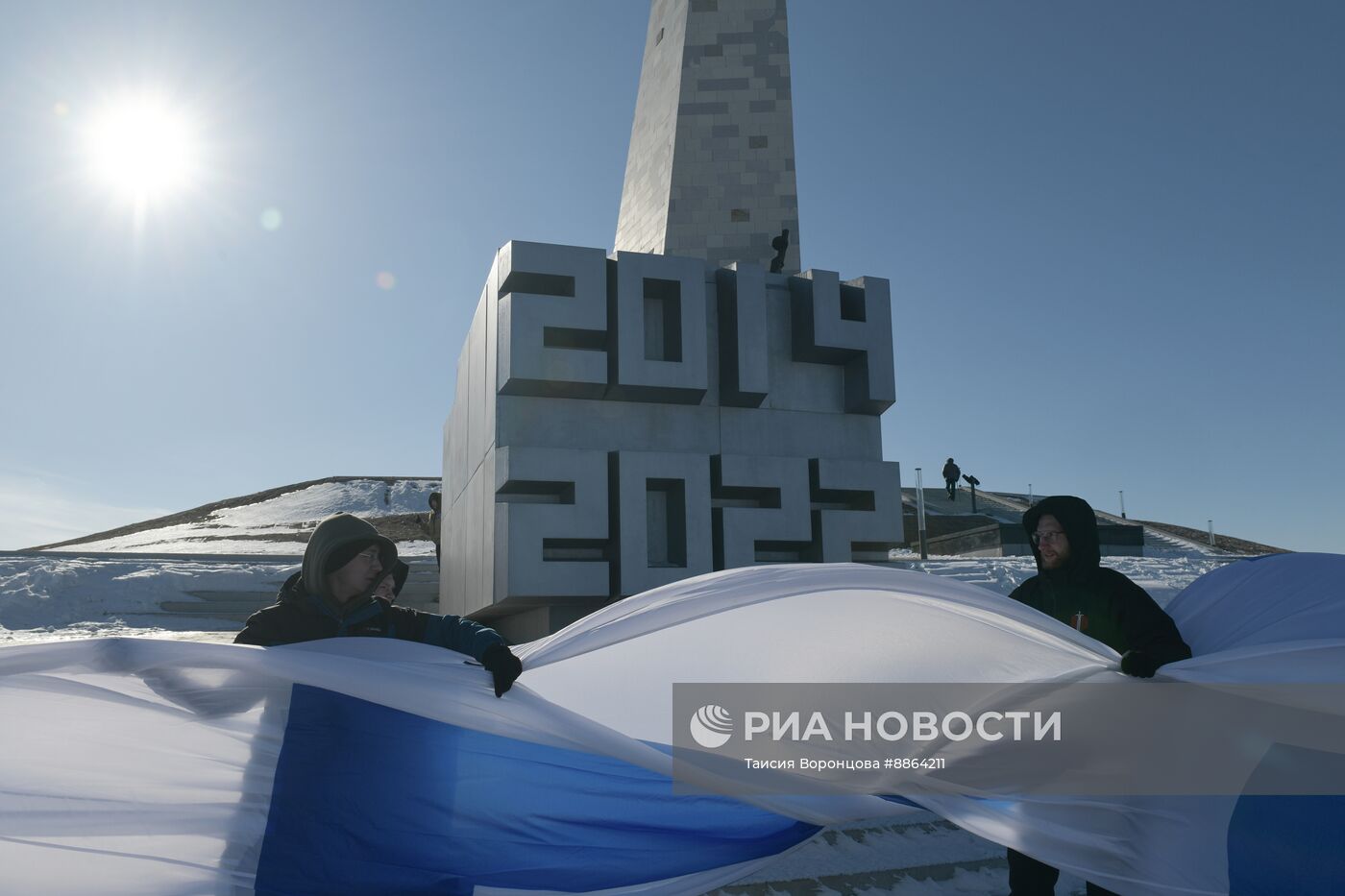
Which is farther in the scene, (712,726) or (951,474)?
(951,474)

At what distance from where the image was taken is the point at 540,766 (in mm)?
2717

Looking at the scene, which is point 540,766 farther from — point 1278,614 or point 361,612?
point 1278,614

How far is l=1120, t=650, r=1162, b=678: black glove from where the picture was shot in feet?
8.50

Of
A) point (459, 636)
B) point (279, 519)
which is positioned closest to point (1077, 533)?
point (459, 636)

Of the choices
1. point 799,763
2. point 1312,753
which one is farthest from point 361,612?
point 1312,753

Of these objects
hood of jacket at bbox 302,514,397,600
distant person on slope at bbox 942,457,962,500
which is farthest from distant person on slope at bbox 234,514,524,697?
distant person on slope at bbox 942,457,962,500

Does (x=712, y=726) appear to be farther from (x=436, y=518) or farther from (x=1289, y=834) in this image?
(x=436, y=518)

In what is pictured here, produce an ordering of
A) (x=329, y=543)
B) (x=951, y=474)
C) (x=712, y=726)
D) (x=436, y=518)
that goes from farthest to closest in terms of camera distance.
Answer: (x=951, y=474)
(x=436, y=518)
(x=712, y=726)
(x=329, y=543)

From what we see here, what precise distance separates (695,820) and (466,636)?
0.96 m

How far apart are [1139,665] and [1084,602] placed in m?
0.47

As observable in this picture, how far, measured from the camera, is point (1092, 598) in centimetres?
303

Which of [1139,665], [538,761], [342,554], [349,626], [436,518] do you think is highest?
[436,518]

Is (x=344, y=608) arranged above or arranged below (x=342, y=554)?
below

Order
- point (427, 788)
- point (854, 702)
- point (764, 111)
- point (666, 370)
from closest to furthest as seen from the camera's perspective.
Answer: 1. point (427, 788)
2. point (854, 702)
3. point (666, 370)
4. point (764, 111)
